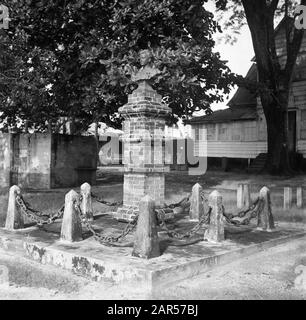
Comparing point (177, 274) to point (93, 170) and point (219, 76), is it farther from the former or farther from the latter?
point (93, 170)

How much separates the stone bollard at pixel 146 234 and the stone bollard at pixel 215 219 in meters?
1.63

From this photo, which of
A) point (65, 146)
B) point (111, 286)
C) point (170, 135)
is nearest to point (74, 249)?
point (111, 286)

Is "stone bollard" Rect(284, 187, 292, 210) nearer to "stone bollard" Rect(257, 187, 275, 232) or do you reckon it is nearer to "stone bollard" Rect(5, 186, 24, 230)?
"stone bollard" Rect(257, 187, 275, 232)

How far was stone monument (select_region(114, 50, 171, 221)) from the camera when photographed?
32.2ft

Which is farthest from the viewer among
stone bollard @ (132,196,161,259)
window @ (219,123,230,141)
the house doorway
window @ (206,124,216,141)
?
window @ (206,124,216,141)

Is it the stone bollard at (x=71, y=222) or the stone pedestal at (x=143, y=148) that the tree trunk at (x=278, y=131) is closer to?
the stone pedestal at (x=143, y=148)

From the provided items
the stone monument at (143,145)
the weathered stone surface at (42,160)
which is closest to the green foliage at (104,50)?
the weathered stone surface at (42,160)

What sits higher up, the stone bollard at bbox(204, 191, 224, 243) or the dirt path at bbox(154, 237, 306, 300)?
the stone bollard at bbox(204, 191, 224, 243)

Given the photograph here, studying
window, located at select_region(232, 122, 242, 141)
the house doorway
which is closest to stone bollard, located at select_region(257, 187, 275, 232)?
the house doorway

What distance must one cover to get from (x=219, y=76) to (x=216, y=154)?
46.9ft

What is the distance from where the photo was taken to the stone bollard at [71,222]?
8.27 metres

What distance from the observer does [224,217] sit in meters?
8.72

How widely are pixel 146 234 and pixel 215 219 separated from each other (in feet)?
6.13

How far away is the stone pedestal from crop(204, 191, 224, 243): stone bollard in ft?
6.00
